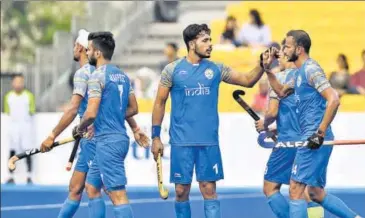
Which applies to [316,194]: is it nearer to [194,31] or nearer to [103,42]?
[194,31]

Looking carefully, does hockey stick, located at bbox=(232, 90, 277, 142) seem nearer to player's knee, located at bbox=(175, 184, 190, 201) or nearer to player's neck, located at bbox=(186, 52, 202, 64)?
player's neck, located at bbox=(186, 52, 202, 64)

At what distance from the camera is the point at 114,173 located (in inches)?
590

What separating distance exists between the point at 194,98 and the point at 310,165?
143 cm

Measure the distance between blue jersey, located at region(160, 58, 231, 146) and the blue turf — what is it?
3.04m

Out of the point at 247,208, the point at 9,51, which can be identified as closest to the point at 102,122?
the point at 247,208

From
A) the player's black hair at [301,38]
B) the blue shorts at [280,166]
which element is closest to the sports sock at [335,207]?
the blue shorts at [280,166]

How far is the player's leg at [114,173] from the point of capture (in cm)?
1498

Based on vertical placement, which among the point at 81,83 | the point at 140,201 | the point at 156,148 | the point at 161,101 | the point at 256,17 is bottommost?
the point at 140,201

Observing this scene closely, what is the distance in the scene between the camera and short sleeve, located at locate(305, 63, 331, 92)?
578 inches

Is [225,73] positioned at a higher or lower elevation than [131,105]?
higher

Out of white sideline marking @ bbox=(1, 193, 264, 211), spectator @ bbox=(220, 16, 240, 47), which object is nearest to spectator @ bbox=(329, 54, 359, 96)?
white sideline marking @ bbox=(1, 193, 264, 211)

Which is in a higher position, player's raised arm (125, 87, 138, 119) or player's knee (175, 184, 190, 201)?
player's raised arm (125, 87, 138, 119)

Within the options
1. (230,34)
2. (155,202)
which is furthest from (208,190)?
(230,34)

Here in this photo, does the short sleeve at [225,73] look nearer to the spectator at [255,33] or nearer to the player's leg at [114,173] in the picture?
the player's leg at [114,173]
